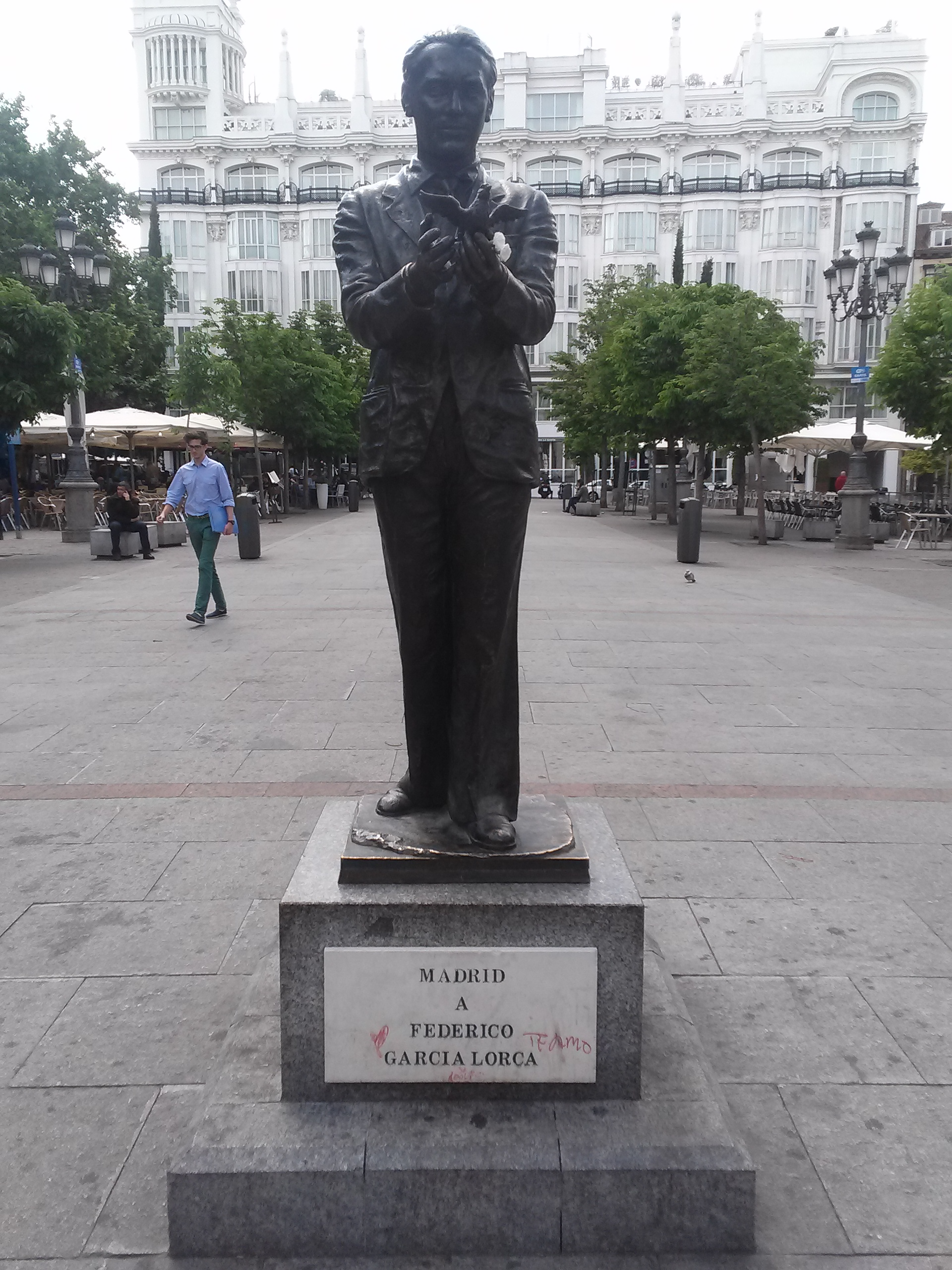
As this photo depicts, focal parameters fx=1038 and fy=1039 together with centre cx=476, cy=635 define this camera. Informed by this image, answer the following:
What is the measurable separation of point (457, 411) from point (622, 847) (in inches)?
100

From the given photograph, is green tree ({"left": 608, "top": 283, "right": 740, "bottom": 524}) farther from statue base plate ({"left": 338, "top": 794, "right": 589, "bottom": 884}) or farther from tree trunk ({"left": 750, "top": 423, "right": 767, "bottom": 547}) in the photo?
statue base plate ({"left": 338, "top": 794, "right": 589, "bottom": 884})

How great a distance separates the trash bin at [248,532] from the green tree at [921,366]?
11001 mm

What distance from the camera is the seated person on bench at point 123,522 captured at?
58.3ft

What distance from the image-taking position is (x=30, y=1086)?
2.87 metres

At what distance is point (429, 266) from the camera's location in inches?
95.9

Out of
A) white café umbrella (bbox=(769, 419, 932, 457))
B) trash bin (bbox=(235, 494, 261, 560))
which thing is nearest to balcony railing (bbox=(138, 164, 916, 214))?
white café umbrella (bbox=(769, 419, 932, 457))

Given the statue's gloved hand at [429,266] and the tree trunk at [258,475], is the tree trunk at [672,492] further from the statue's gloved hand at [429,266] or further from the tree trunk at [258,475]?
the statue's gloved hand at [429,266]

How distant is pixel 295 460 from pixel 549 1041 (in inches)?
1605

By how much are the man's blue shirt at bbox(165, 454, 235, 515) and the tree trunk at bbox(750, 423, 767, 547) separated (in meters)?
12.9

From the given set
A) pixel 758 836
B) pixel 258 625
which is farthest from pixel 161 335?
pixel 758 836

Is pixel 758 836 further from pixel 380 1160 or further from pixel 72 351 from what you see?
pixel 72 351

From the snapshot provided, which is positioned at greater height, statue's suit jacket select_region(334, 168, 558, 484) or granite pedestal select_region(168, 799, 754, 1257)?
statue's suit jacket select_region(334, 168, 558, 484)

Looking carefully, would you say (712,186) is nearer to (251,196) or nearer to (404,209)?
(251,196)

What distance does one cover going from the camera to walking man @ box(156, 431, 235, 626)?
34.2ft
